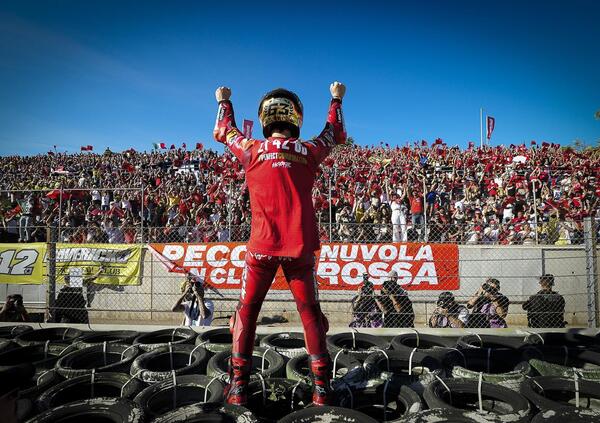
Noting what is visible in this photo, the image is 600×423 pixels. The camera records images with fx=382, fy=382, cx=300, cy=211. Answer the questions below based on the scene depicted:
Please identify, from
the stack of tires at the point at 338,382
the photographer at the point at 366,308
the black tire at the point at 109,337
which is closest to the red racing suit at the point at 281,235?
the stack of tires at the point at 338,382

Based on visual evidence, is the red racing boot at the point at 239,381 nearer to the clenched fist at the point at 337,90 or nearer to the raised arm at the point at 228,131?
the raised arm at the point at 228,131

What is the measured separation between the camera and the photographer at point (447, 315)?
6751mm

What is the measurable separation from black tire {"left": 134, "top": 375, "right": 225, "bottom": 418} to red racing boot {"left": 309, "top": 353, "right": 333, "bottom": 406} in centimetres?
71

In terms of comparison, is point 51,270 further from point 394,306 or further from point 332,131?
point 332,131

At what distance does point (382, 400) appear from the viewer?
9.21 ft

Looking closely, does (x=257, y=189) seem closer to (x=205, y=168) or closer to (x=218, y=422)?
(x=218, y=422)

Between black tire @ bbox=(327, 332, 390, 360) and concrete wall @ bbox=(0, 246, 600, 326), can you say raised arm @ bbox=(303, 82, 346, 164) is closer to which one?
black tire @ bbox=(327, 332, 390, 360)

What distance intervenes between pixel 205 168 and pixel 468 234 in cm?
1403

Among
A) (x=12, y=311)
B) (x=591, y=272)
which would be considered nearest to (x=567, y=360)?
(x=591, y=272)

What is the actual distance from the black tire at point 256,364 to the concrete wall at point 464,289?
17.6 feet

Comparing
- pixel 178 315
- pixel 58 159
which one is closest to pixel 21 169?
pixel 58 159

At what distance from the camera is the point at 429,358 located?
11.1ft

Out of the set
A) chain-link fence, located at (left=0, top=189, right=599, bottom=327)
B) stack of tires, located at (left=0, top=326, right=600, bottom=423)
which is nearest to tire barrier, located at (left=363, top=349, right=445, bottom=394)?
stack of tires, located at (left=0, top=326, right=600, bottom=423)

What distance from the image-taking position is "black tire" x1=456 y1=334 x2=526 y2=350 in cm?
399
